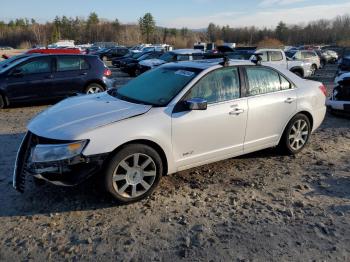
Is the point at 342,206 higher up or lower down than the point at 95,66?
lower down

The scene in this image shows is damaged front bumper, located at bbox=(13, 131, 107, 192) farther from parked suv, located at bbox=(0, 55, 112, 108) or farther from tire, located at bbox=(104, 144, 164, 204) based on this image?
parked suv, located at bbox=(0, 55, 112, 108)

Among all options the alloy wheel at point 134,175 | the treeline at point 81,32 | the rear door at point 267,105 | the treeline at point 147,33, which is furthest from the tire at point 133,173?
the treeline at point 81,32

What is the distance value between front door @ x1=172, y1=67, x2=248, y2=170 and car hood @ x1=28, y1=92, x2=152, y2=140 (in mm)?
542

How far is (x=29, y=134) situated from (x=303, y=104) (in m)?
3.98

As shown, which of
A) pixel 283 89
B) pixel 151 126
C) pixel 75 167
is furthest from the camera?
pixel 283 89

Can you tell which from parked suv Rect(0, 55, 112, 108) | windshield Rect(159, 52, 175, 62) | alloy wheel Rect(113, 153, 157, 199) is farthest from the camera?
windshield Rect(159, 52, 175, 62)

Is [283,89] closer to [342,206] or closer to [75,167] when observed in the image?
[342,206]

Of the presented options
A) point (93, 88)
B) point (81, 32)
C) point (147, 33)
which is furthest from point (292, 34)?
point (93, 88)

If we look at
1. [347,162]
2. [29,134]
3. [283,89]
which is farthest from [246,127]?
[29,134]

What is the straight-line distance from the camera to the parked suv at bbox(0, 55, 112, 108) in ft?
32.9

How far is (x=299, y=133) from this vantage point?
5902mm

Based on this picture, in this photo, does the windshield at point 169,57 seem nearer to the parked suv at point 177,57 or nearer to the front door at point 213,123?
the parked suv at point 177,57

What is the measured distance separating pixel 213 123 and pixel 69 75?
712 cm

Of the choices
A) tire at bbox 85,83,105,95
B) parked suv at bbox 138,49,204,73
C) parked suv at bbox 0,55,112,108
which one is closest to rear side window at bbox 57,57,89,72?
parked suv at bbox 0,55,112,108
